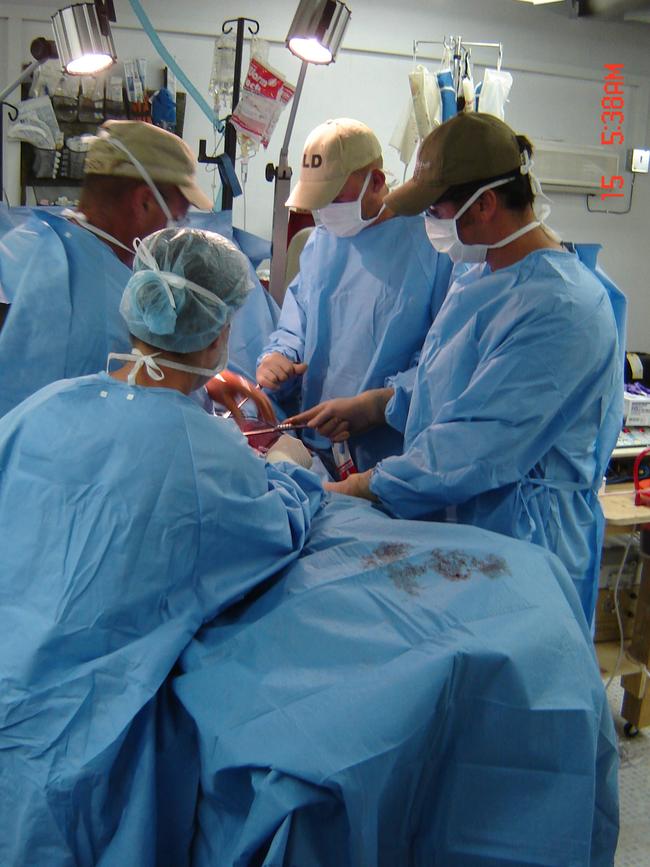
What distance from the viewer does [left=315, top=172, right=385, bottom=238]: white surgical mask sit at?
2.10 meters

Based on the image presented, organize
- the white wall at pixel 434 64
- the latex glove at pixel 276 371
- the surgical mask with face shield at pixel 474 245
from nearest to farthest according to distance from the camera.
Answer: the surgical mask with face shield at pixel 474 245 → the latex glove at pixel 276 371 → the white wall at pixel 434 64

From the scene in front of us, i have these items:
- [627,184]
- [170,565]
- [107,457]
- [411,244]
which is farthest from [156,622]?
[627,184]

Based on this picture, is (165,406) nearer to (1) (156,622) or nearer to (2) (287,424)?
(1) (156,622)

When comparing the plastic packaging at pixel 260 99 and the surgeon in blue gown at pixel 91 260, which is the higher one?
the plastic packaging at pixel 260 99

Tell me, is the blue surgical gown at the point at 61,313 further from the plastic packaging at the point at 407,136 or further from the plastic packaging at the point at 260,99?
the plastic packaging at the point at 407,136

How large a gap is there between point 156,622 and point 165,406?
0.33 meters

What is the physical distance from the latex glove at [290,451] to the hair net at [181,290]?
1.65 feet

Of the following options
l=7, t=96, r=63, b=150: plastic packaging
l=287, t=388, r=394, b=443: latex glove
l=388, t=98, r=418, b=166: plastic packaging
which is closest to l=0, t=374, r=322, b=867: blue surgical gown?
l=287, t=388, r=394, b=443: latex glove

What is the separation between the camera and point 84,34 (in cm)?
195

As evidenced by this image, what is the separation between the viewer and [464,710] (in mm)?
1116

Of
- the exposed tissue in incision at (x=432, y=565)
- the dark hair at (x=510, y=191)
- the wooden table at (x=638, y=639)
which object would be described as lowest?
the wooden table at (x=638, y=639)

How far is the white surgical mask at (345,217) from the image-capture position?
2.10 m

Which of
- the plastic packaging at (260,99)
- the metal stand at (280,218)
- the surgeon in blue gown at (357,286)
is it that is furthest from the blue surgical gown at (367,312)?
the plastic packaging at (260,99)

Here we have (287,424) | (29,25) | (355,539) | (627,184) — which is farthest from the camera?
(627,184)
